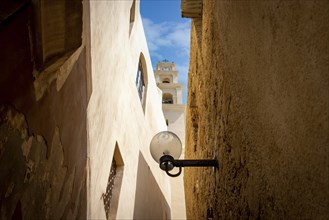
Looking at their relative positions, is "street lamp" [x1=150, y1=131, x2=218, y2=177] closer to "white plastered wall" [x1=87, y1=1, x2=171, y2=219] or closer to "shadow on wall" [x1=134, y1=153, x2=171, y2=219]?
"white plastered wall" [x1=87, y1=1, x2=171, y2=219]

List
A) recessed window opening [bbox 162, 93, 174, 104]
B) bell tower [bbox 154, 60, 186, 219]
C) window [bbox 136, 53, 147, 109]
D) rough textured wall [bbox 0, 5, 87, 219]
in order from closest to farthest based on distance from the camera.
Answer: rough textured wall [bbox 0, 5, 87, 219] < window [bbox 136, 53, 147, 109] < bell tower [bbox 154, 60, 186, 219] < recessed window opening [bbox 162, 93, 174, 104]

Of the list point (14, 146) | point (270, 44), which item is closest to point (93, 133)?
point (14, 146)

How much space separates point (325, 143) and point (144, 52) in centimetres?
952

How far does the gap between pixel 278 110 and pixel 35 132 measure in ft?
5.80

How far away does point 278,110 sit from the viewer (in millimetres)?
1002

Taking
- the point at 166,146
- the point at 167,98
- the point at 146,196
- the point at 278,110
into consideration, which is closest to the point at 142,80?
the point at 146,196

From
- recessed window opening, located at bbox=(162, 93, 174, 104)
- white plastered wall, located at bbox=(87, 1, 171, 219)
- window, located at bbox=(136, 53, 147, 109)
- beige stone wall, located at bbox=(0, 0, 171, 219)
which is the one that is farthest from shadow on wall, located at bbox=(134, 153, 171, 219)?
recessed window opening, located at bbox=(162, 93, 174, 104)

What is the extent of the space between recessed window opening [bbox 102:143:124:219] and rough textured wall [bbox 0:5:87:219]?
2069 millimetres

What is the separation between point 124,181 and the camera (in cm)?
604

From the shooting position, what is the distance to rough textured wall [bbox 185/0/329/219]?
0.73 m

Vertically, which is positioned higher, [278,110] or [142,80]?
[142,80]

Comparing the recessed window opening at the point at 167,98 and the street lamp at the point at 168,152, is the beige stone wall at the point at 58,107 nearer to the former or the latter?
the street lamp at the point at 168,152

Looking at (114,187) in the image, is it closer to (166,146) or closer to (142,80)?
(166,146)

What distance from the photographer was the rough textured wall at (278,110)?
0.73m
